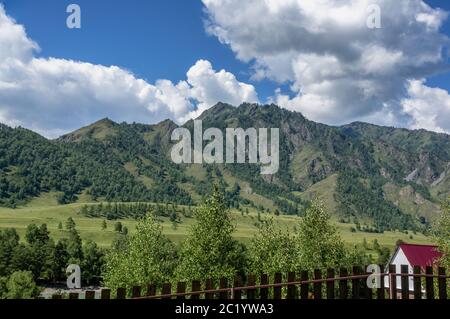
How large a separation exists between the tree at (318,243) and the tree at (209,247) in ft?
25.4

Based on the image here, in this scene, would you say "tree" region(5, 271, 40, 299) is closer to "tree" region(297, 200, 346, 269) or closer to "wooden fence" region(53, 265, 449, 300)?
"tree" region(297, 200, 346, 269)

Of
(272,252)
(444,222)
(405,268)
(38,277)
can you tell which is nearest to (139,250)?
(272,252)

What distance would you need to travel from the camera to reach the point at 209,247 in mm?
50750

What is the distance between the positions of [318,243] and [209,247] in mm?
11690

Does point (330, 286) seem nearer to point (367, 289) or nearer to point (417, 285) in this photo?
point (367, 289)

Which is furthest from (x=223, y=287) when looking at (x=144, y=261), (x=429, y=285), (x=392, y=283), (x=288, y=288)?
(x=144, y=261)

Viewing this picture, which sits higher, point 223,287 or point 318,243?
point 223,287

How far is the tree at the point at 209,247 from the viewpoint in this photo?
4988 cm

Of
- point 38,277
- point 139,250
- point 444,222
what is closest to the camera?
point 444,222

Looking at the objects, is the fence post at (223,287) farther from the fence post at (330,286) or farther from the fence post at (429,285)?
the fence post at (429,285)
